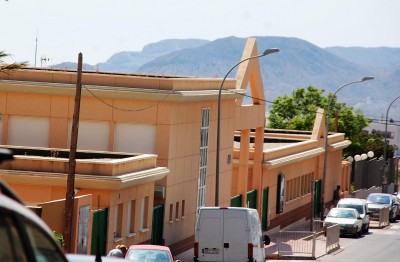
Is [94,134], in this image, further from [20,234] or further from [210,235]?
[20,234]

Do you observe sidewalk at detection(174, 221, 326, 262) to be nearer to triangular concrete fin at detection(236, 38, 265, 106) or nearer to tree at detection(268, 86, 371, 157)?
triangular concrete fin at detection(236, 38, 265, 106)

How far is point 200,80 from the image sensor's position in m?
42.5

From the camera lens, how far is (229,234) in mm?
29906

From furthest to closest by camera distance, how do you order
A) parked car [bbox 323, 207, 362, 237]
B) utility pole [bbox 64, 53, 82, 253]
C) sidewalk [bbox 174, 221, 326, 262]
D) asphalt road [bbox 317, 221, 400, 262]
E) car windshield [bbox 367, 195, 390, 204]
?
car windshield [bbox 367, 195, 390, 204]
parked car [bbox 323, 207, 362, 237]
asphalt road [bbox 317, 221, 400, 262]
sidewalk [bbox 174, 221, 326, 262]
utility pole [bbox 64, 53, 82, 253]

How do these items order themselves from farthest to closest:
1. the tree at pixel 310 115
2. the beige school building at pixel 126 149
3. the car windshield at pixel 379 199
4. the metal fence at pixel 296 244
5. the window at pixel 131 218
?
the tree at pixel 310 115 < the car windshield at pixel 379 199 < the metal fence at pixel 296 244 < the window at pixel 131 218 < the beige school building at pixel 126 149

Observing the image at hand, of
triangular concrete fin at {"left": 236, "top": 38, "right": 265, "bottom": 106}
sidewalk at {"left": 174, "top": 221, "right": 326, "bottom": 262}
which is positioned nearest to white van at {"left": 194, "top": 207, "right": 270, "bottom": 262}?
sidewalk at {"left": 174, "top": 221, "right": 326, "bottom": 262}

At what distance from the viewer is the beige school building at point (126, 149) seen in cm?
3119

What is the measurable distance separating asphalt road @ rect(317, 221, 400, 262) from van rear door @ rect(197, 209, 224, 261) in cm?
1151

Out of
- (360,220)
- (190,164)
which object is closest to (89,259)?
(190,164)

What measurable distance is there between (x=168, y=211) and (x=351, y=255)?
8619 mm

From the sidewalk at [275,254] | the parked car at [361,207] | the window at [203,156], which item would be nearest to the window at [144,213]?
the sidewalk at [275,254]

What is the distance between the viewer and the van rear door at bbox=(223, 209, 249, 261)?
29.4m

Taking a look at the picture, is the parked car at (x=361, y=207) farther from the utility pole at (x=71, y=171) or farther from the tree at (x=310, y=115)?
the tree at (x=310, y=115)

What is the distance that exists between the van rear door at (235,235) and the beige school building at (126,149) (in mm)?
3605
